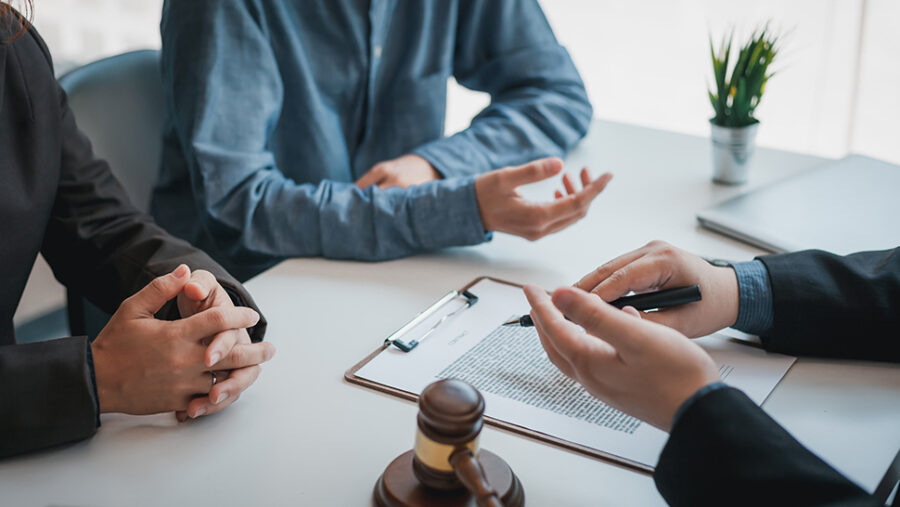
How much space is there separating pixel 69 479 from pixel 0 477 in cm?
6

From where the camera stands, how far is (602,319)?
605mm

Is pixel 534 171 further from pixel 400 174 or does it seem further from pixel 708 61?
pixel 708 61

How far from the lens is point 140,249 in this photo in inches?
36.0

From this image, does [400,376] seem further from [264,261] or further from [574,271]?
[264,261]

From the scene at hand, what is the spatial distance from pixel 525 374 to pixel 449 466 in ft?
0.70

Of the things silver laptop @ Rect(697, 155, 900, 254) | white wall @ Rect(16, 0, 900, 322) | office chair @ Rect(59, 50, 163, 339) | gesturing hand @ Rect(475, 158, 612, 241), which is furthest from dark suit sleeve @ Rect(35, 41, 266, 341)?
white wall @ Rect(16, 0, 900, 322)

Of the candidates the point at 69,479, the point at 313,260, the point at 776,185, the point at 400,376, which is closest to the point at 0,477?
the point at 69,479

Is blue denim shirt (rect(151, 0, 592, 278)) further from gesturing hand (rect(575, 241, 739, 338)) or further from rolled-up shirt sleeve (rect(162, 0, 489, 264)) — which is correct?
gesturing hand (rect(575, 241, 739, 338))

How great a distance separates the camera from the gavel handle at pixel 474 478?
52 centimetres

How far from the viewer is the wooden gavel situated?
1.75 feet

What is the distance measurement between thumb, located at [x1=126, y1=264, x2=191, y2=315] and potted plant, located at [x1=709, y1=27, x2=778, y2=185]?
849 millimetres

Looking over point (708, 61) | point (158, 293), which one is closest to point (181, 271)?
point (158, 293)

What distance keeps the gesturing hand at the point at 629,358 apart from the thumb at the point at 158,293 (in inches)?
13.5

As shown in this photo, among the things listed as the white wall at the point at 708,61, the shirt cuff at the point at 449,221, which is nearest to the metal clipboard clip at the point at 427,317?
the shirt cuff at the point at 449,221
